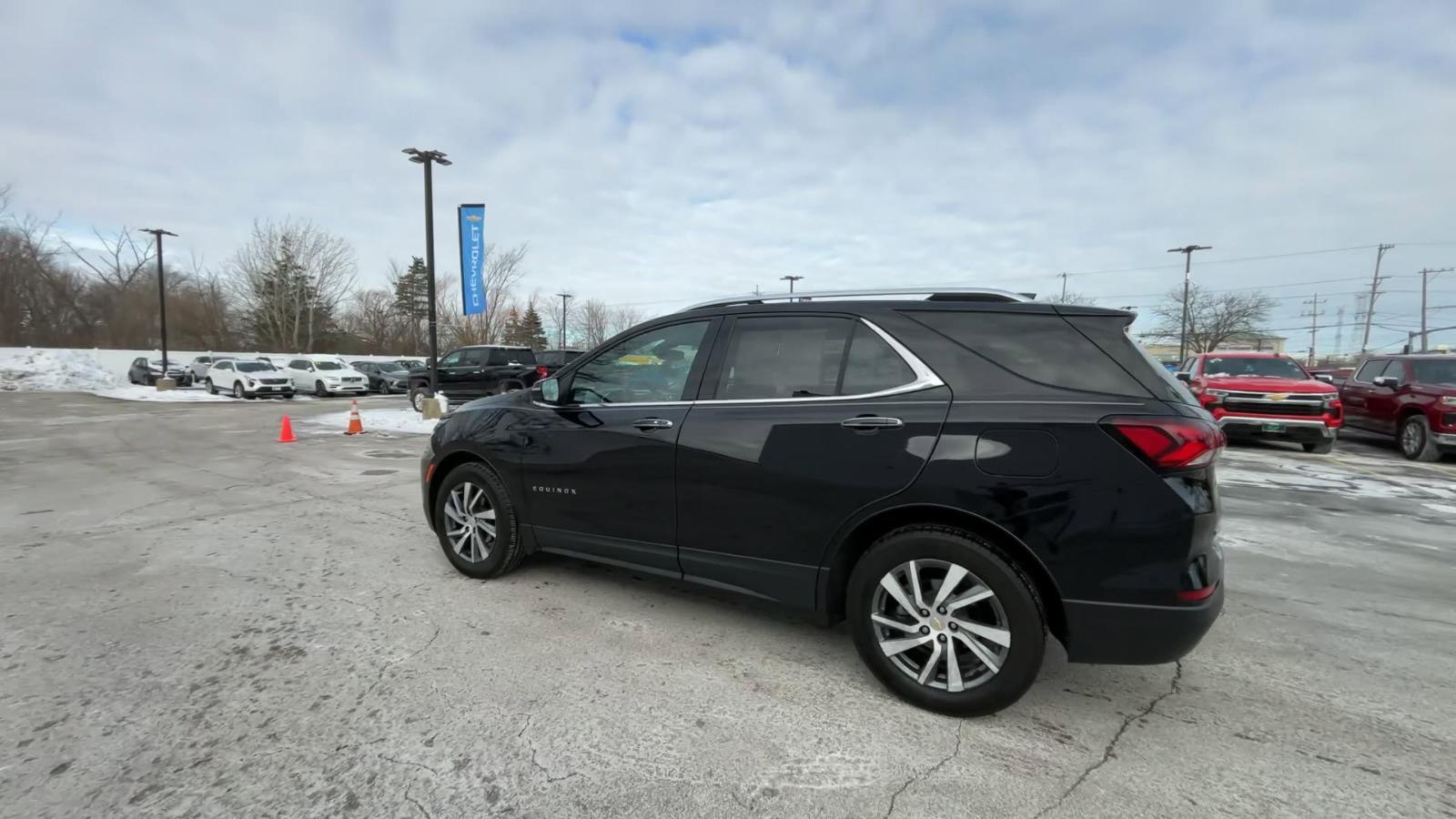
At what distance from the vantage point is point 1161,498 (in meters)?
2.27

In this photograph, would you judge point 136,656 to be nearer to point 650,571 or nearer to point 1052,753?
point 650,571

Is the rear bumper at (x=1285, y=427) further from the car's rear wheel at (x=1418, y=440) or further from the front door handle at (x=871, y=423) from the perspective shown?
the front door handle at (x=871, y=423)

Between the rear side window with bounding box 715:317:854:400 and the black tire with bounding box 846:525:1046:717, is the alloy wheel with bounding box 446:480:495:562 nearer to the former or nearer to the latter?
the rear side window with bounding box 715:317:854:400

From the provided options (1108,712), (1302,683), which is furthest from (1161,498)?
(1302,683)

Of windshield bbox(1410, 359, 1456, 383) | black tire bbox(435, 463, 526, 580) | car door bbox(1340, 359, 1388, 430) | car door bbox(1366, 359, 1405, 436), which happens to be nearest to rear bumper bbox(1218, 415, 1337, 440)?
car door bbox(1366, 359, 1405, 436)

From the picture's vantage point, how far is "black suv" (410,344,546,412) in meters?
17.9

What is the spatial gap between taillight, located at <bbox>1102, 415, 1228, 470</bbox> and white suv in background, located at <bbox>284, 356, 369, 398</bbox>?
2819 centimetres

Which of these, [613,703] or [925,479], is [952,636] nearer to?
[925,479]

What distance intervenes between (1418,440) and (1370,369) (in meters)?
2.38

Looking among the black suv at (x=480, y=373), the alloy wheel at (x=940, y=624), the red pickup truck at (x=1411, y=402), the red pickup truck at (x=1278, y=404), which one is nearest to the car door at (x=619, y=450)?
the alloy wheel at (x=940, y=624)

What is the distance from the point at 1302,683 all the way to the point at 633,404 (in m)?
3.41

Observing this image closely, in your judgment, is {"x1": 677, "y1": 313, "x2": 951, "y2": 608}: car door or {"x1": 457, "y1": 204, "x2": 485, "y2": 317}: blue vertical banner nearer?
{"x1": 677, "y1": 313, "x2": 951, "y2": 608}: car door

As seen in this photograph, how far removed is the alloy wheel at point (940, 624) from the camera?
2.47 meters

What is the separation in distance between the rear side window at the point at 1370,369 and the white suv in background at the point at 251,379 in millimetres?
31139
